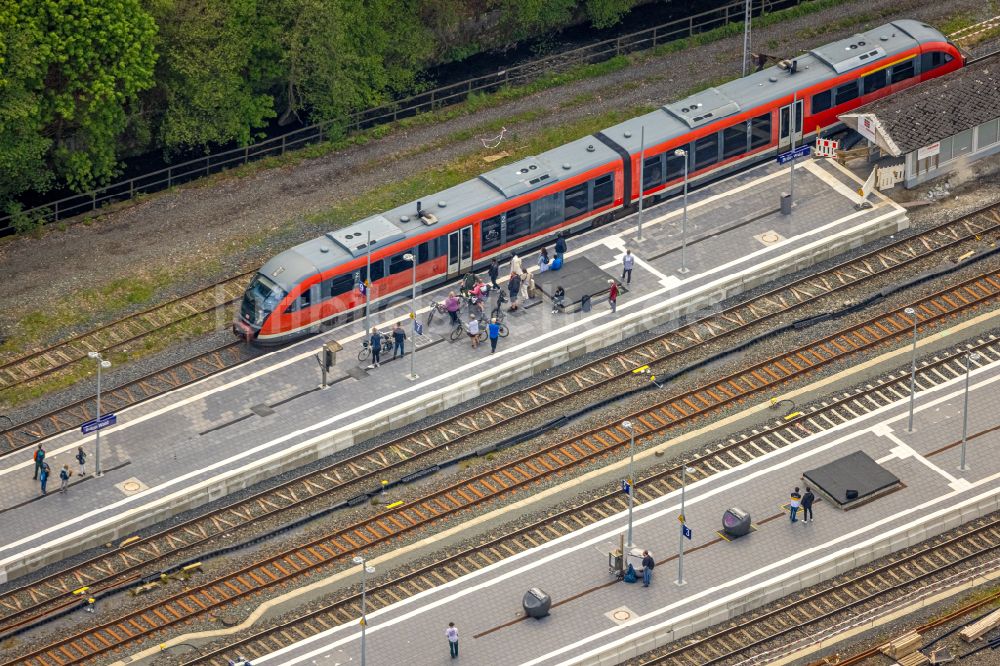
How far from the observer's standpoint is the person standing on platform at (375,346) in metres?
98.3

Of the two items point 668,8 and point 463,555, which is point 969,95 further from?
point 463,555

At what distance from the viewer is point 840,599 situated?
86.8m

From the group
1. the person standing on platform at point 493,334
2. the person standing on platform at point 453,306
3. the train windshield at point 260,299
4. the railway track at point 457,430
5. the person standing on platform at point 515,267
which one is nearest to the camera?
the railway track at point 457,430

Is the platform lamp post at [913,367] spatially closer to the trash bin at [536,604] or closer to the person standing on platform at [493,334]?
the person standing on platform at [493,334]

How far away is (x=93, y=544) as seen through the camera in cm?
9075

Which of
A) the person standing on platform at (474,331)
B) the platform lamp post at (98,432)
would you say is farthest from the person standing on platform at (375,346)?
the platform lamp post at (98,432)

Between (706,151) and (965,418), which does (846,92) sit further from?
(965,418)

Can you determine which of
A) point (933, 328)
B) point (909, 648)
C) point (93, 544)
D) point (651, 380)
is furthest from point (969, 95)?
point (93, 544)

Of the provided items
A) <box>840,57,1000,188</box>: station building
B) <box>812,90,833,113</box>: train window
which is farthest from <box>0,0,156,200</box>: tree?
<box>840,57,1000,188</box>: station building

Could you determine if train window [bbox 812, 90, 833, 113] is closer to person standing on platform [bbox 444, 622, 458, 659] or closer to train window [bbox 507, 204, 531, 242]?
train window [bbox 507, 204, 531, 242]

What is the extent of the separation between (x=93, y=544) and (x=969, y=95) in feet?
147

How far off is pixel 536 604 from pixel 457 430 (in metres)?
12.3

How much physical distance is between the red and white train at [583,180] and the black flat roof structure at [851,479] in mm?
17211

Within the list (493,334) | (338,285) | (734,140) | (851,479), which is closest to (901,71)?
(734,140)
